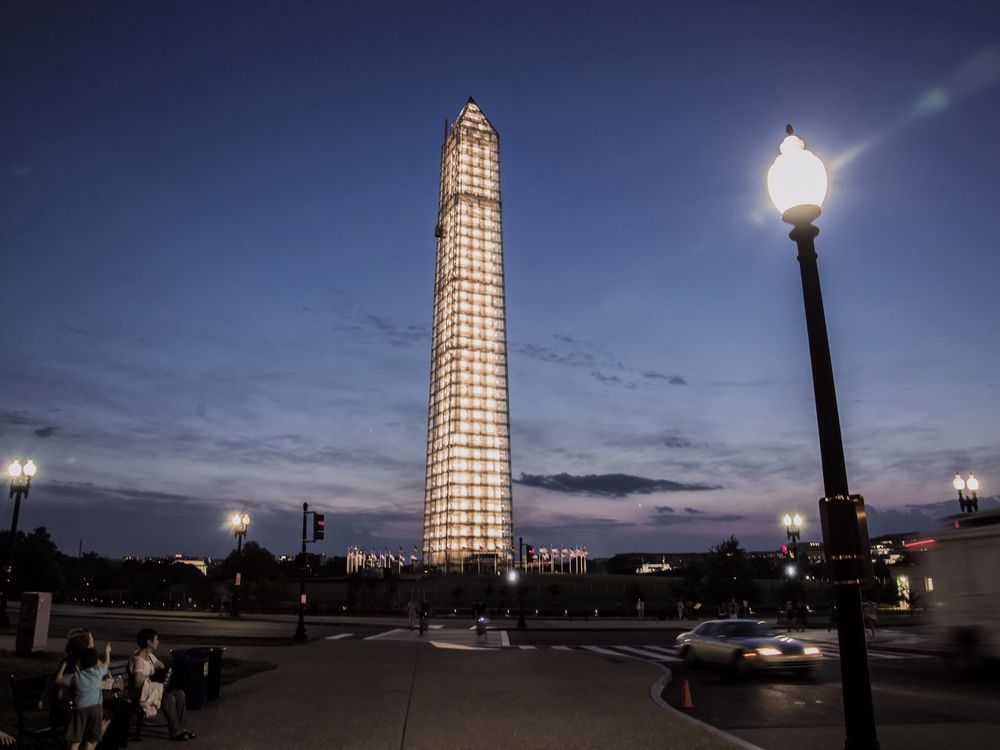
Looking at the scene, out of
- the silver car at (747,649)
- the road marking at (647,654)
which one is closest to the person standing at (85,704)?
the silver car at (747,649)

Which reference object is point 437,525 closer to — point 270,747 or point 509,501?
point 509,501

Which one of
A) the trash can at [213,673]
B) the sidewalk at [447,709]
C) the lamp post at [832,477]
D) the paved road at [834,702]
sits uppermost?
the lamp post at [832,477]

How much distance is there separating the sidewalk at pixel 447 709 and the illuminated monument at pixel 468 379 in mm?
119979

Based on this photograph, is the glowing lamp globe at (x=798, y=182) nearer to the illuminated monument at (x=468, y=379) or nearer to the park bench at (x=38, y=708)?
the park bench at (x=38, y=708)

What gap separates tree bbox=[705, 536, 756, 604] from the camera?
63875mm

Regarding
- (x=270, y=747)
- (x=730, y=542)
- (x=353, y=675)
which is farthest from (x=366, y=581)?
(x=270, y=747)

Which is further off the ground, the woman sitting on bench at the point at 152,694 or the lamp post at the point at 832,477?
the lamp post at the point at 832,477

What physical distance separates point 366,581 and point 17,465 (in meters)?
79.8

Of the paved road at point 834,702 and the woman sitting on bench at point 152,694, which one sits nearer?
the woman sitting on bench at point 152,694

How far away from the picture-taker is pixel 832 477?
639 centimetres

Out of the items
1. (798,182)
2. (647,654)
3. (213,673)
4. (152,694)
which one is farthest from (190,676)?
(647,654)

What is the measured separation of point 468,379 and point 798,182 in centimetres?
13734

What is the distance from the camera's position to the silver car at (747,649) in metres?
18.5

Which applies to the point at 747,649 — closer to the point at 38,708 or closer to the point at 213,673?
the point at 213,673
